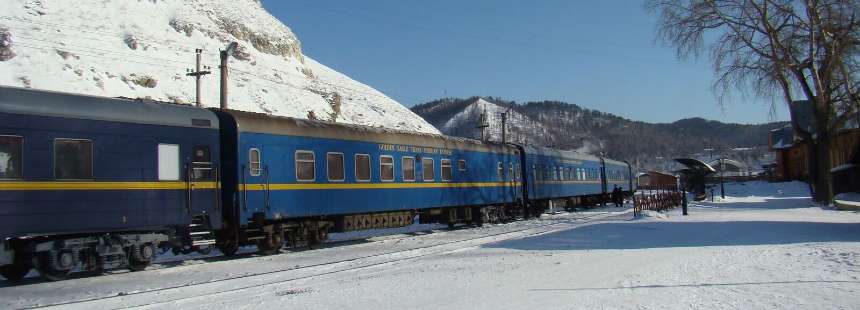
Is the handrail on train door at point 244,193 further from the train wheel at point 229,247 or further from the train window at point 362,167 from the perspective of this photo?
the train window at point 362,167

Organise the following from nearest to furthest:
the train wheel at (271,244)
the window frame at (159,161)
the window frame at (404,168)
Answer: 1. the window frame at (159,161)
2. the train wheel at (271,244)
3. the window frame at (404,168)

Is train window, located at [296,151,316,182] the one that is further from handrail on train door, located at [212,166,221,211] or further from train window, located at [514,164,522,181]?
train window, located at [514,164,522,181]

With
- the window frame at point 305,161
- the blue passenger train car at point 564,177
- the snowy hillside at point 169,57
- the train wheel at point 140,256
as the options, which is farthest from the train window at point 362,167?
the snowy hillside at point 169,57

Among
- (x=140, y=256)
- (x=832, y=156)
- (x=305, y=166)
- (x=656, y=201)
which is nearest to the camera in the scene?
(x=140, y=256)

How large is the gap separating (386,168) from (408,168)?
50.8 inches

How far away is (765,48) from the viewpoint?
34062 millimetres

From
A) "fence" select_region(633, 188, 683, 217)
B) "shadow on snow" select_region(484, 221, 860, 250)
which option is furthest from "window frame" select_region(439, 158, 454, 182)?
"fence" select_region(633, 188, 683, 217)

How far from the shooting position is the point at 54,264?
11555 mm

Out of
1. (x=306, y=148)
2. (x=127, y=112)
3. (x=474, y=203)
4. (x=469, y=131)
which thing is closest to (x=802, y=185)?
(x=474, y=203)

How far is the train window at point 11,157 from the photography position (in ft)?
35.6


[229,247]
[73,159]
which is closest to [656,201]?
[229,247]

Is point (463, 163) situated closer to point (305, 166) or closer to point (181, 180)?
point (305, 166)

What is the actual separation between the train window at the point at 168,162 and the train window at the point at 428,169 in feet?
32.2

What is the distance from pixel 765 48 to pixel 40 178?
32.7 metres
